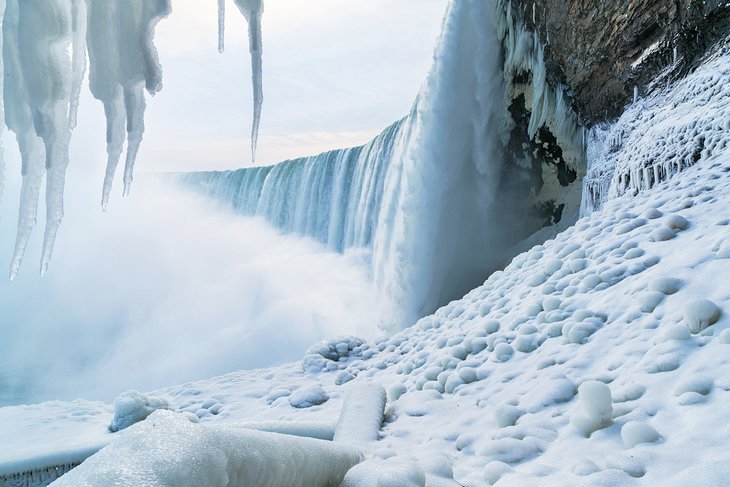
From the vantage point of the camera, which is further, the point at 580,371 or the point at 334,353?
the point at 334,353

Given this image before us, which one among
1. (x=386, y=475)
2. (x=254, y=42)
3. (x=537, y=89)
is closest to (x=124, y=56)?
(x=254, y=42)

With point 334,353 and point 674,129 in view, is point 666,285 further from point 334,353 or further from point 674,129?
point 334,353

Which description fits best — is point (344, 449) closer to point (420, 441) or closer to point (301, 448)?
point (301, 448)

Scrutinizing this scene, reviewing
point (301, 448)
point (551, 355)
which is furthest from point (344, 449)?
point (551, 355)

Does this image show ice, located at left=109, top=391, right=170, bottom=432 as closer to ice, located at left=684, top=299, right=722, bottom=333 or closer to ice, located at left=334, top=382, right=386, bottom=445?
ice, located at left=334, top=382, right=386, bottom=445

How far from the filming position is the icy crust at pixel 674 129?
10.5ft

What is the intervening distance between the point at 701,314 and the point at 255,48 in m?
1.77

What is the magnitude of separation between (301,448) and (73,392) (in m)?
9.53

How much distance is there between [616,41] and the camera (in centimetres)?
502

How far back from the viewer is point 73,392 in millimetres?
8734

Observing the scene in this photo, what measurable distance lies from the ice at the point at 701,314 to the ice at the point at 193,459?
1.24 metres

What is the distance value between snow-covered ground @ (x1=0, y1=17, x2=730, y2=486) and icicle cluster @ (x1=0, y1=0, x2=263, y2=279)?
117 centimetres

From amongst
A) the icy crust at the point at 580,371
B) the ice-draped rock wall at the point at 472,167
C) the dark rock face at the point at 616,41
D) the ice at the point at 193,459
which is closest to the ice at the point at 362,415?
the icy crust at the point at 580,371

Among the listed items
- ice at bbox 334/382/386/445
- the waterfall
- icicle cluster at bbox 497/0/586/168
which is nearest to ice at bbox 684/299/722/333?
ice at bbox 334/382/386/445
